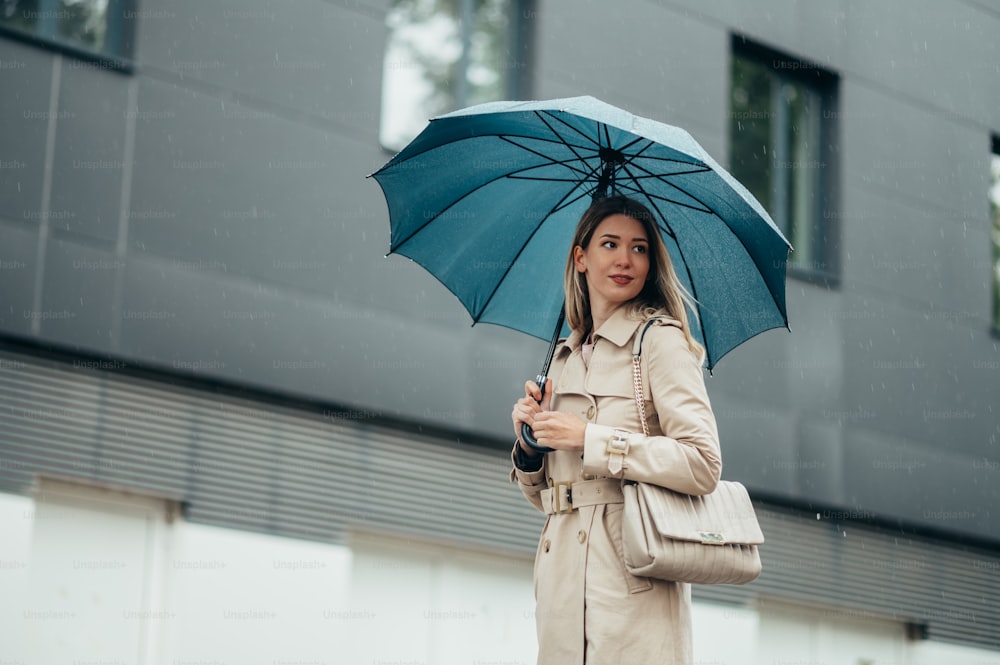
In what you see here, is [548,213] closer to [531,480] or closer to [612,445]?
[531,480]

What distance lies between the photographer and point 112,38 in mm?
9414

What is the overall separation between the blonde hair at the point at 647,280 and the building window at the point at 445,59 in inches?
243

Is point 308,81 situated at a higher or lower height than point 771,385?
higher

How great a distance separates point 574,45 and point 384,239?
2.51 metres

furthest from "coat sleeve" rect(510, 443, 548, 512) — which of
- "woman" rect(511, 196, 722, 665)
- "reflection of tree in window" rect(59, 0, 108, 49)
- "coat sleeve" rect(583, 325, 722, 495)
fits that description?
"reflection of tree in window" rect(59, 0, 108, 49)

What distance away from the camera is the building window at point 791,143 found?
13234 mm

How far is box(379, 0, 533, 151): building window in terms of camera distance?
10797 millimetres

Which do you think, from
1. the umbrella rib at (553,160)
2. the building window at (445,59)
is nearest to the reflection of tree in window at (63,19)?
the building window at (445,59)

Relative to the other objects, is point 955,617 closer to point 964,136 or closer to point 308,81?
point 964,136

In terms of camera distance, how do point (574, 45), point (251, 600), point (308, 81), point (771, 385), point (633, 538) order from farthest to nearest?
point (771, 385), point (574, 45), point (308, 81), point (251, 600), point (633, 538)

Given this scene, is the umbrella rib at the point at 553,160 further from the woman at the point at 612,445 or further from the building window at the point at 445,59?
the building window at the point at 445,59

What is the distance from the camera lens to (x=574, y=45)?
1153 centimetres

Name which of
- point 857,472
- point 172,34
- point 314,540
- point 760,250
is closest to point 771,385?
point 857,472

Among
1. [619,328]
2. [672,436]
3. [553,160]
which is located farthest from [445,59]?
[672,436]
